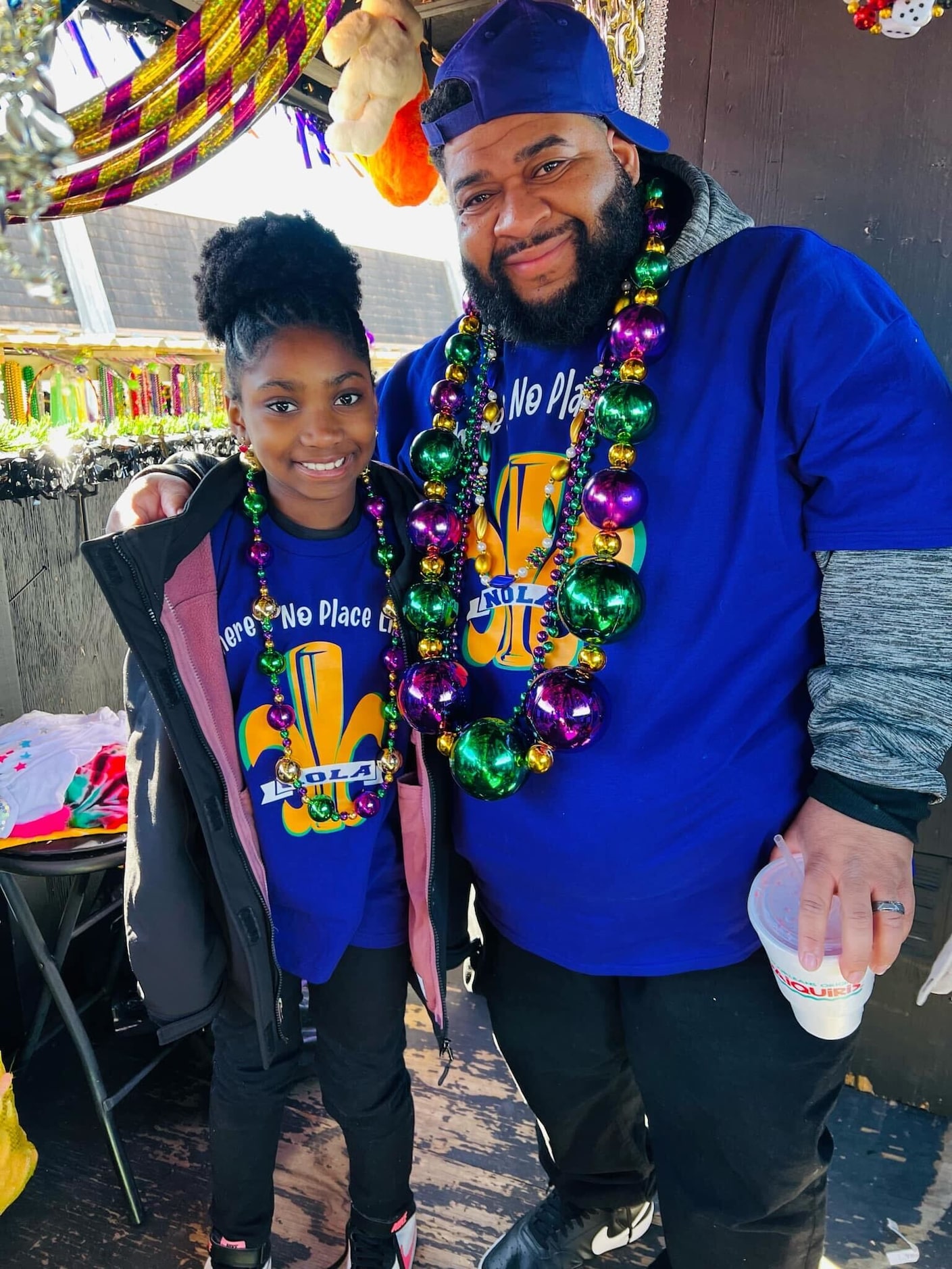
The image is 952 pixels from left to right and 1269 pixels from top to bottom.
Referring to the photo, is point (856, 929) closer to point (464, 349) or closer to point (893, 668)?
point (893, 668)

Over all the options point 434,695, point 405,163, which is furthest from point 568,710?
point 405,163

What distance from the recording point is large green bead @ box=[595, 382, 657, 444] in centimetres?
108

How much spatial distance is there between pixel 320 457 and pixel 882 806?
861mm

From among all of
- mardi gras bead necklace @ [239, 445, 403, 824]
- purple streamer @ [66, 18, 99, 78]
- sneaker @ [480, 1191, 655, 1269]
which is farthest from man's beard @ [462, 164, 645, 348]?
purple streamer @ [66, 18, 99, 78]

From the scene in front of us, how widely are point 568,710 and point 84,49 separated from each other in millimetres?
2172

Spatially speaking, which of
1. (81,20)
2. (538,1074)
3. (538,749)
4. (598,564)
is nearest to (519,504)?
(598,564)

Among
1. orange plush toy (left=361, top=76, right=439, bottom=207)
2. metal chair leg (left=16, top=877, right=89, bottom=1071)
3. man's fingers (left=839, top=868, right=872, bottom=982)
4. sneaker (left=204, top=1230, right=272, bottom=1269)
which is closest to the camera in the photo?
man's fingers (left=839, top=868, right=872, bottom=982)

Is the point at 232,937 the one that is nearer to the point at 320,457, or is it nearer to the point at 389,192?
the point at 320,457

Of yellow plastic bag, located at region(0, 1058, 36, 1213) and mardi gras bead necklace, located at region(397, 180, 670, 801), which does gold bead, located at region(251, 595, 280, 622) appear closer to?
mardi gras bead necklace, located at region(397, 180, 670, 801)

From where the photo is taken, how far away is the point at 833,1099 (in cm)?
117

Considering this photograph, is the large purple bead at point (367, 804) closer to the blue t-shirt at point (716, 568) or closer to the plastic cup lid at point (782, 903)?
the blue t-shirt at point (716, 568)

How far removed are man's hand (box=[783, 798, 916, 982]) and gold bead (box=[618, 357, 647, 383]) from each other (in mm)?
586

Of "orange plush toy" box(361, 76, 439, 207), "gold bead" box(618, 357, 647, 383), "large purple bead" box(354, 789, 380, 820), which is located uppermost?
"orange plush toy" box(361, 76, 439, 207)

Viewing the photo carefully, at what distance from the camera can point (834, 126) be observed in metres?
1.69
